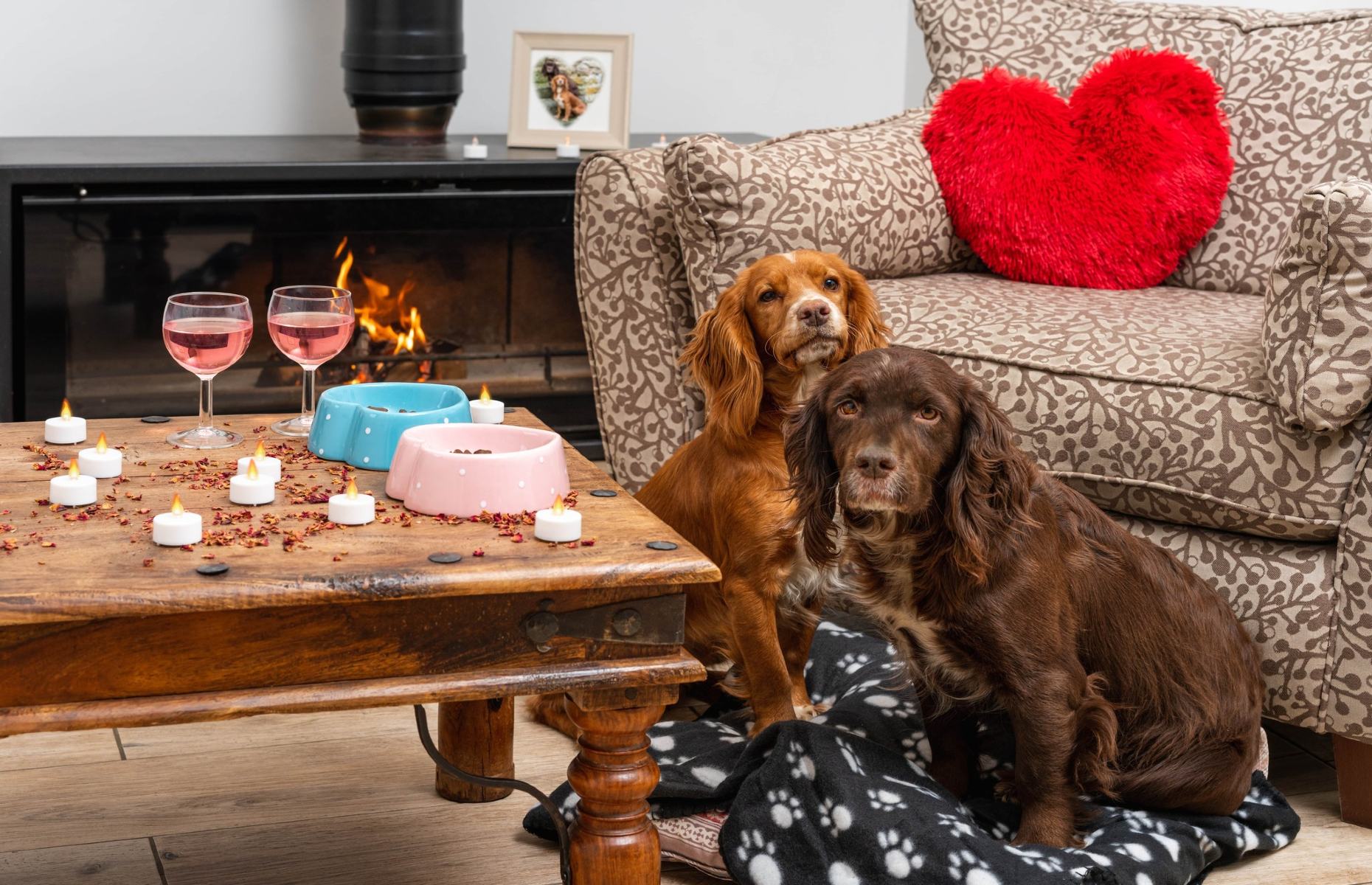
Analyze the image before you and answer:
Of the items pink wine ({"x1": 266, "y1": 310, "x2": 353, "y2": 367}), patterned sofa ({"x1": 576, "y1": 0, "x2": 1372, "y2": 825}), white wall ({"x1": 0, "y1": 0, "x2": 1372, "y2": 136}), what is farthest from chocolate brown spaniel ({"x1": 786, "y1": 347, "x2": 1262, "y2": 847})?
white wall ({"x1": 0, "y1": 0, "x2": 1372, "y2": 136})

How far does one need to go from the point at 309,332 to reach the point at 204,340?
0.14m

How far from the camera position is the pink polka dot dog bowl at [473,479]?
1456 mm

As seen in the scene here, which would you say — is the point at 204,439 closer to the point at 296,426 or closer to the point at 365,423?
the point at 296,426

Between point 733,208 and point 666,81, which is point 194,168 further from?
point 666,81

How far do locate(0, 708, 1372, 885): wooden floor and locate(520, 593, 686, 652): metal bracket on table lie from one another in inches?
20.6

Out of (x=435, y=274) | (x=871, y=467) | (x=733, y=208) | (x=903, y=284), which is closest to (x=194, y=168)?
(x=435, y=274)

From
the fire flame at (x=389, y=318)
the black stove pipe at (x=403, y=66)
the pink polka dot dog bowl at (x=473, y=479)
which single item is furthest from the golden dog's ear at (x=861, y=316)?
the black stove pipe at (x=403, y=66)

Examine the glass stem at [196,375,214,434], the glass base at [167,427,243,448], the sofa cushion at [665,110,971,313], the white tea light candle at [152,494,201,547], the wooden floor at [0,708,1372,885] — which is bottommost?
the wooden floor at [0,708,1372,885]

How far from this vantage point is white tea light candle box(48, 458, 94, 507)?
Result: 4.75ft

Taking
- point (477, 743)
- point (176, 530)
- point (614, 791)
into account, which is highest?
point (176, 530)

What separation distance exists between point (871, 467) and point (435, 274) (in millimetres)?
1974

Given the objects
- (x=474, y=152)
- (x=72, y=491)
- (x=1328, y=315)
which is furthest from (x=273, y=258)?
(x=1328, y=315)

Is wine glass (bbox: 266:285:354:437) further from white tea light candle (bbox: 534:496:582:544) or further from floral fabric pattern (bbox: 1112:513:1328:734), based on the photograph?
floral fabric pattern (bbox: 1112:513:1328:734)

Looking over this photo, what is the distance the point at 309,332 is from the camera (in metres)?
1.80
